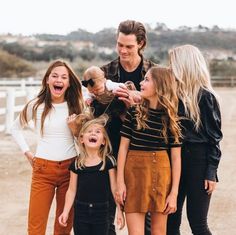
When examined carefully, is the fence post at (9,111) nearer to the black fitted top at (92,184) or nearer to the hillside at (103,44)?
the black fitted top at (92,184)

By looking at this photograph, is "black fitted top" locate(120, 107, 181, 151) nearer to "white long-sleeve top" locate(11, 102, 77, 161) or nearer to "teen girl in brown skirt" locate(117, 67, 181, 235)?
"teen girl in brown skirt" locate(117, 67, 181, 235)

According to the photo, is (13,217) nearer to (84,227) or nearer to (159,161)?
(84,227)

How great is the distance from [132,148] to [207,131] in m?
0.52

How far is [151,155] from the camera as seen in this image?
12.4ft

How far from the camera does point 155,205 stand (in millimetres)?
3811

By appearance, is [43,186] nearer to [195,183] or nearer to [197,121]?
[195,183]

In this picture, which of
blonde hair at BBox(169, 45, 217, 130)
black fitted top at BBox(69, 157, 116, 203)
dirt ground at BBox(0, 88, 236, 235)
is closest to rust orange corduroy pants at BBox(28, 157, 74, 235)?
black fitted top at BBox(69, 157, 116, 203)

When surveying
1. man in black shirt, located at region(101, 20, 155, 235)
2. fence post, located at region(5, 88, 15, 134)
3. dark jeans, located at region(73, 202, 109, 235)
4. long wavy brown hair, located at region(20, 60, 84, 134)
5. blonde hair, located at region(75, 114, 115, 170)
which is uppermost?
man in black shirt, located at region(101, 20, 155, 235)

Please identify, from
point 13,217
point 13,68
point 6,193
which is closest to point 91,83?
point 13,217

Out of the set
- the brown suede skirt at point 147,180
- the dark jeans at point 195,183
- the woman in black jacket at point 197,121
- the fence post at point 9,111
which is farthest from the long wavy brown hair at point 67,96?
the fence post at point 9,111

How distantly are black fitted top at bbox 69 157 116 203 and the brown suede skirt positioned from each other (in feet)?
Answer: 0.61

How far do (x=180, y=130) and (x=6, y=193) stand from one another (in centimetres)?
387

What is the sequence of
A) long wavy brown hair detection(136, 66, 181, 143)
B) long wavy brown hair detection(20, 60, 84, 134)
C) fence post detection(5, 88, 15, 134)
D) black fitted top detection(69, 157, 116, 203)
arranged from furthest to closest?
fence post detection(5, 88, 15, 134)
long wavy brown hair detection(20, 60, 84, 134)
black fitted top detection(69, 157, 116, 203)
long wavy brown hair detection(136, 66, 181, 143)

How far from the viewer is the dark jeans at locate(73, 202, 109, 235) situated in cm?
386
